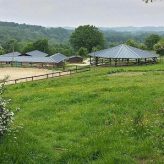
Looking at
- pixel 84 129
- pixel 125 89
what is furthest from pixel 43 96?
pixel 84 129

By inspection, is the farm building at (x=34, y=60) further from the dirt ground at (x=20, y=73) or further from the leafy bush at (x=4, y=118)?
the leafy bush at (x=4, y=118)

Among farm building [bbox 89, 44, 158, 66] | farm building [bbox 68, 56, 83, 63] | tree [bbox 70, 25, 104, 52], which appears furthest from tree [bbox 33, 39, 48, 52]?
farm building [bbox 89, 44, 158, 66]

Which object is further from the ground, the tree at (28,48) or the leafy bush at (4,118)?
the leafy bush at (4,118)

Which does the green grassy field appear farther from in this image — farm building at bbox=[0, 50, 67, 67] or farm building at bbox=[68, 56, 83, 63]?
farm building at bbox=[68, 56, 83, 63]

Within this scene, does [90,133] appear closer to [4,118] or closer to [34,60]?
[4,118]

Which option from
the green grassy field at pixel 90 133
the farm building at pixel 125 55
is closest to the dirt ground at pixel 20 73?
the farm building at pixel 125 55

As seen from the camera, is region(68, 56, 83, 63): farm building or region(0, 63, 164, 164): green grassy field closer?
region(0, 63, 164, 164): green grassy field

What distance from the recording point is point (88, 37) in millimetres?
105188

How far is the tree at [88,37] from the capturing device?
4107 inches

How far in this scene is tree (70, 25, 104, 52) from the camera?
104312mm

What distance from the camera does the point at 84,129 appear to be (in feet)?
42.5

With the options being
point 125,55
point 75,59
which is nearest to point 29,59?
point 75,59

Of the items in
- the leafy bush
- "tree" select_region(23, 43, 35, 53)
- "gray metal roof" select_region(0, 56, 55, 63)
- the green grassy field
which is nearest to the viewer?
the green grassy field

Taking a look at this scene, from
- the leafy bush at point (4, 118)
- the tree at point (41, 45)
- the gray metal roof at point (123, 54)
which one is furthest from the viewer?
the tree at point (41, 45)
